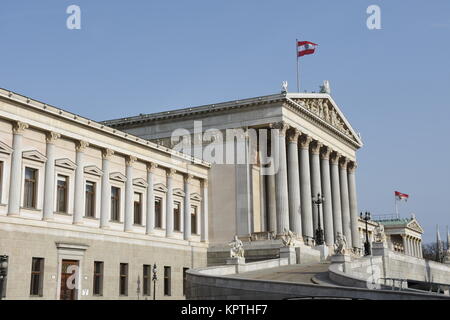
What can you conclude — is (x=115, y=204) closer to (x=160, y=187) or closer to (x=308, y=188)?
(x=160, y=187)

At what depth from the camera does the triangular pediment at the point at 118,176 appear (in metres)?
44.5

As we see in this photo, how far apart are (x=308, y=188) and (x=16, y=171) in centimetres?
3275

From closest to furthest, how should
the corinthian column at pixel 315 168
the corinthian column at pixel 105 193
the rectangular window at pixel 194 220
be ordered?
the corinthian column at pixel 105 193 < the rectangular window at pixel 194 220 < the corinthian column at pixel 315 168

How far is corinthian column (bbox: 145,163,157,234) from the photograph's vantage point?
47719mm

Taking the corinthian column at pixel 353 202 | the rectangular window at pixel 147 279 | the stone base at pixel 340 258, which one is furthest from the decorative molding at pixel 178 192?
the corinthian column at pixel 353 202

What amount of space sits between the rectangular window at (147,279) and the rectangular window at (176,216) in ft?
19.8

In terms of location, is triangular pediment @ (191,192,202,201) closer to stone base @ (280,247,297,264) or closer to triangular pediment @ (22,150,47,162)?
stone base @ (280,247,297,264)

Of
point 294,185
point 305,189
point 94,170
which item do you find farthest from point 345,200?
point 94,170

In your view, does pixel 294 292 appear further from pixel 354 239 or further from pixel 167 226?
pixel 354 239

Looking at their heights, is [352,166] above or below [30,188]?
above

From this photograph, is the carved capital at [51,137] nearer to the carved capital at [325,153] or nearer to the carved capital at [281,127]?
the carved capital at [281,127]

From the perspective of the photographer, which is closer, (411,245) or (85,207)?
(85,207)

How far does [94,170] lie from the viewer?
140 feet
